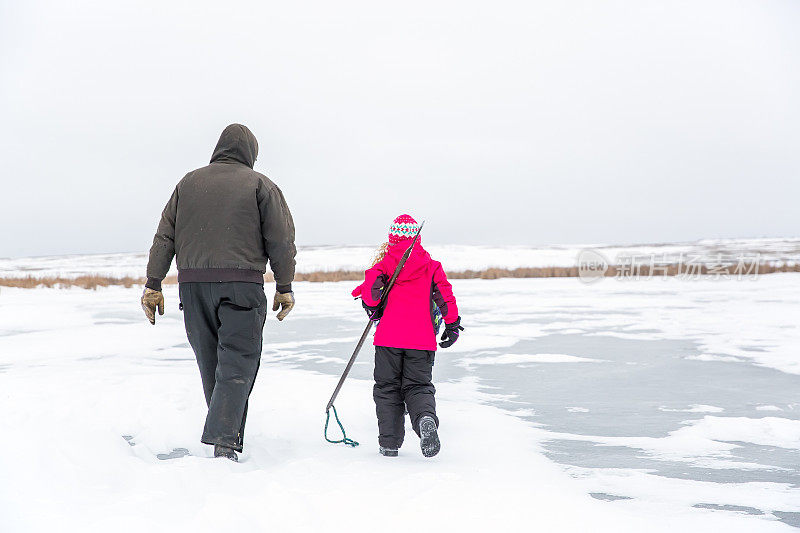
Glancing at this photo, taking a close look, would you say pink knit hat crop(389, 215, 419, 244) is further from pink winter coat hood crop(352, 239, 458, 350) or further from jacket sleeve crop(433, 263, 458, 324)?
jacket sleeve crop(433, 263, 458, 324)

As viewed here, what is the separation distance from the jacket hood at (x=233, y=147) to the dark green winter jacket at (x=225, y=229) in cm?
6

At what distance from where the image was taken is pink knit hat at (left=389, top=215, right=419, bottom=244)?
3818 millimetres

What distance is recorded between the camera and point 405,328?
3684mm

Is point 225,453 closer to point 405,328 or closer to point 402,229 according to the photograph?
point 405,328

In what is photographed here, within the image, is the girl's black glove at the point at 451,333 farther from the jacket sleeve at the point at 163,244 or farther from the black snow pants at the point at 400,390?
the jacket sleeve at the point at 163,244

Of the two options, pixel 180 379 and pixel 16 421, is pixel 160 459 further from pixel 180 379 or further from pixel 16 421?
pixel 180 379

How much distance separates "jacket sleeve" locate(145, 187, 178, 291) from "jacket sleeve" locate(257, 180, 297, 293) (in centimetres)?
48

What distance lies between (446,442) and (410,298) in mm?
896

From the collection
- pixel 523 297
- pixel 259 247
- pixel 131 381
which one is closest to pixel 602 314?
pixel 523 297

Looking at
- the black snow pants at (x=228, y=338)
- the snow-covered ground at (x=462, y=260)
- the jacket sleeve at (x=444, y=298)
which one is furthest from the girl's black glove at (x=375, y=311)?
the snow-covered ground at (x=462, y=260)

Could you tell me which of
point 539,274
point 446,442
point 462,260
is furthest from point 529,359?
point 462,260

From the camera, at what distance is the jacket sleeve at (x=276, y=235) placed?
337 cm

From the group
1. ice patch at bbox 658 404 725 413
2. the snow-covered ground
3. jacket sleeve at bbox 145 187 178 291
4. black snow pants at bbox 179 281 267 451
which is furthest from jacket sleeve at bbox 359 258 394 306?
the snow-covered ground

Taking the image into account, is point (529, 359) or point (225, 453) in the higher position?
point (225, 453)
